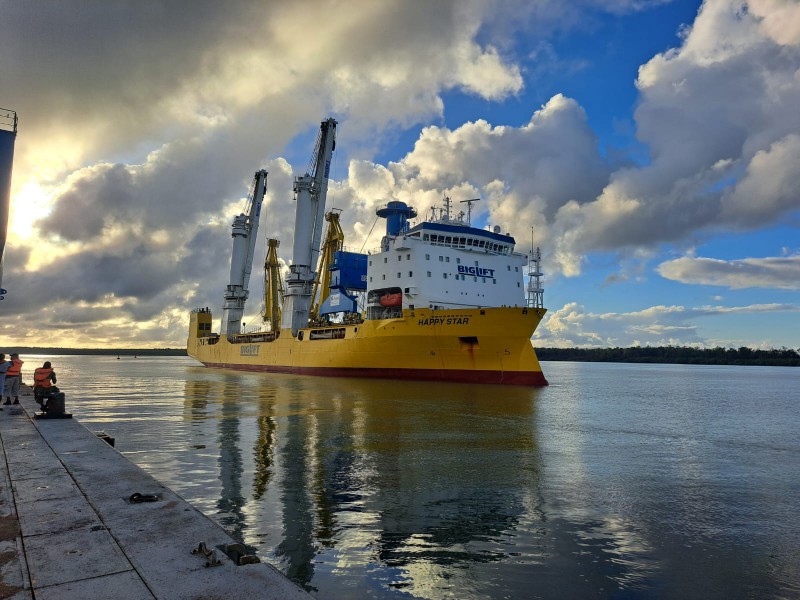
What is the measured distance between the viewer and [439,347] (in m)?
30.0

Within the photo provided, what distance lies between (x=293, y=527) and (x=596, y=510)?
159 inches

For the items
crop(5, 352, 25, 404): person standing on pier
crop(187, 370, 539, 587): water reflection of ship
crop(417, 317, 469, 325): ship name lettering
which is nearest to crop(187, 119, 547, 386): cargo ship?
crop(417, 317, 469, 325): ship name lettering

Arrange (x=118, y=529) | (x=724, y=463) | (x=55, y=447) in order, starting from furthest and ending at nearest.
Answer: (x=724, y=463)
(x=55, y=447)
(x=118, y=529)

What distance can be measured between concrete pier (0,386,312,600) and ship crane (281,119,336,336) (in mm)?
37178

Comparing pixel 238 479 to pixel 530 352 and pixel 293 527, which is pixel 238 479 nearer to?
pixel 293 527

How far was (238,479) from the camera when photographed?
810 centimetres

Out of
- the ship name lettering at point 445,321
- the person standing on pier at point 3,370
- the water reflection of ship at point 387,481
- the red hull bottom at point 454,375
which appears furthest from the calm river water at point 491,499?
the red hull bottom at point 454,375

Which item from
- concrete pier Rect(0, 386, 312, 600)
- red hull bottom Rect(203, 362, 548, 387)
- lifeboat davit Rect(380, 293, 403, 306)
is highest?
lifeboat davit Rect(380, 293, 403, 306)

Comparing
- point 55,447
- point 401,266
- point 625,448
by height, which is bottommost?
point 625,448

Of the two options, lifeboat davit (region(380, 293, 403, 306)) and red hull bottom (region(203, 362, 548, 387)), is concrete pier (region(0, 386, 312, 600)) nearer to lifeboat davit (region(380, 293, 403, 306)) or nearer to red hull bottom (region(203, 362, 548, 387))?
red hull bottom (region(203, 362, 548, 387))

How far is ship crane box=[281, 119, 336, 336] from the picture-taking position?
4316 centimetres

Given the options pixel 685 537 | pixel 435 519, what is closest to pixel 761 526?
pixel 685 537

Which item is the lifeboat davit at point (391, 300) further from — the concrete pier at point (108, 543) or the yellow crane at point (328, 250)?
the concrete pier at point (108, 543)

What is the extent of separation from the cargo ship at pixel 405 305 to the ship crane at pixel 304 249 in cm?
9
